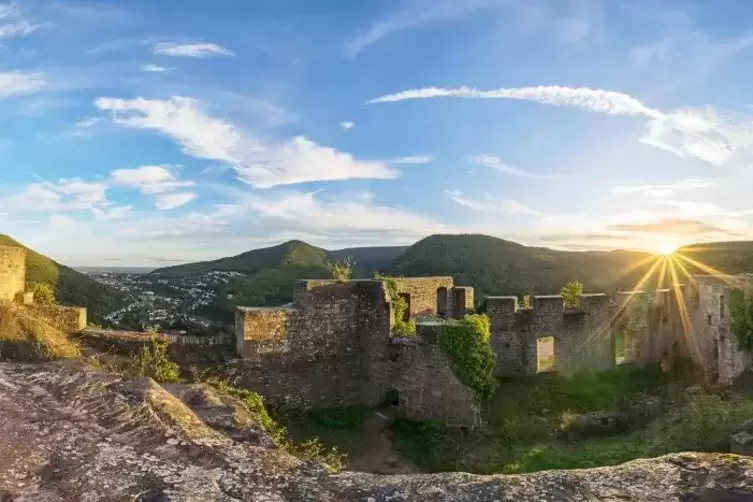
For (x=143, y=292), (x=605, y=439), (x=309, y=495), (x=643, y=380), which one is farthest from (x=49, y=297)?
(x=143, y=292)

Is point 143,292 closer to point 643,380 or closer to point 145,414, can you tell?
point 643,380

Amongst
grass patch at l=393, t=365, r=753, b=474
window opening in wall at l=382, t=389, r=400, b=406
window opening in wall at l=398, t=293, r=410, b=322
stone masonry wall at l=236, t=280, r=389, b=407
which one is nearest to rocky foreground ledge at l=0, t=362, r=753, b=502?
grass patch at l=393, t=365, r=753, b=474

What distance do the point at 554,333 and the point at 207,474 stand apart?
2024 centimetres

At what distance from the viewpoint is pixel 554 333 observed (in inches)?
911

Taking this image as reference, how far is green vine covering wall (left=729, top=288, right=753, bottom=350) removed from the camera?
821 inches

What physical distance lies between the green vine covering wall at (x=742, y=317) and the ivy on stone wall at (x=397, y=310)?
1187 cm

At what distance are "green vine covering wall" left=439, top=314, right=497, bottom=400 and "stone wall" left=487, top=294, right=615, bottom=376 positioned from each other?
536 cm

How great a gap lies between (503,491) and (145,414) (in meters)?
3.86

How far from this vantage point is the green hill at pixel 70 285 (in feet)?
124

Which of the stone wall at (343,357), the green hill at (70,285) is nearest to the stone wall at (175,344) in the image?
the stone wall at (343,357)

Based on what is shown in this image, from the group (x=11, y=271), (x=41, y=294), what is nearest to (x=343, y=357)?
(x=41, y=294)

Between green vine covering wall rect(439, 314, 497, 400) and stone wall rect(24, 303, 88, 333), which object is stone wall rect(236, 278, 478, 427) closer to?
green vine covering wall rect(439, 314, 497, 400)

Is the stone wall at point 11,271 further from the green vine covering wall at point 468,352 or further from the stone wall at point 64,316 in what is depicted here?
the green vine covering wall at point 468,352

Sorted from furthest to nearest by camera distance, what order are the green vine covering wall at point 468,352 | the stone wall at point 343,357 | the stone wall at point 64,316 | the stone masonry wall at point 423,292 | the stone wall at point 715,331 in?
the stone masonry wall at point 423,292
the stone wall at point 715,331
the green vine covering wall at point 468,352
the stone wall at point 343,357
the stone wall at point 64,316
